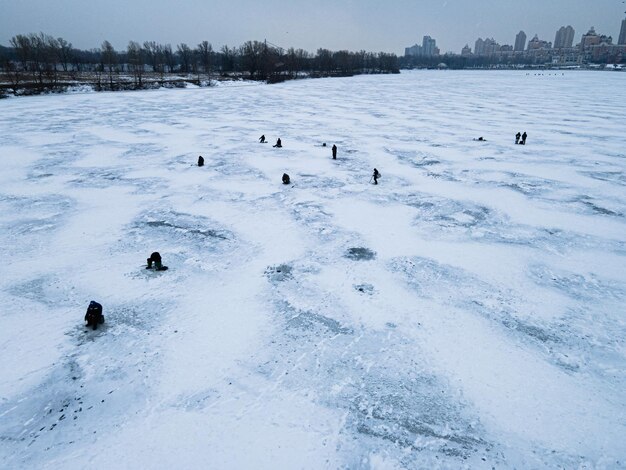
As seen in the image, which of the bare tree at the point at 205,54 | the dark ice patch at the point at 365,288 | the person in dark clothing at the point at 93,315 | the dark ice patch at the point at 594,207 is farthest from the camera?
the bare tree at the point at 205,54

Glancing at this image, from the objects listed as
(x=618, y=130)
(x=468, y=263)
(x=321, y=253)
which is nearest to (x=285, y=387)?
(x=321, y=253)

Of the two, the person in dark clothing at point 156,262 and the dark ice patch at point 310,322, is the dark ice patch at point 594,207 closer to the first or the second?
the dark ice patch at point 310,322

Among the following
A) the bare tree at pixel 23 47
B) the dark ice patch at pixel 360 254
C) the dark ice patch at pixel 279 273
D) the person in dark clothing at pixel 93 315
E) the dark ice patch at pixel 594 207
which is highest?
the bare tree at pixel 23 47

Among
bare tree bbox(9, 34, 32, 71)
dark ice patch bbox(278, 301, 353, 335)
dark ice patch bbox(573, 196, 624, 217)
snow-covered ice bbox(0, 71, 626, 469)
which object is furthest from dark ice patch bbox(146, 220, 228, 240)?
bare tree bbox(9, 34, 32, 71)

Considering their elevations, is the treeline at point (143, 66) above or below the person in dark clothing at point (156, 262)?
above

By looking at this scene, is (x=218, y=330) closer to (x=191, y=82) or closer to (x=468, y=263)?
(x=468, y=263)

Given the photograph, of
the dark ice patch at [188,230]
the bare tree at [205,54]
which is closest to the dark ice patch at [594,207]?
the dark ice patch at [188,230]

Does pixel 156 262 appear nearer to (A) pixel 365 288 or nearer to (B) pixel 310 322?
(B) pixel 310 322
